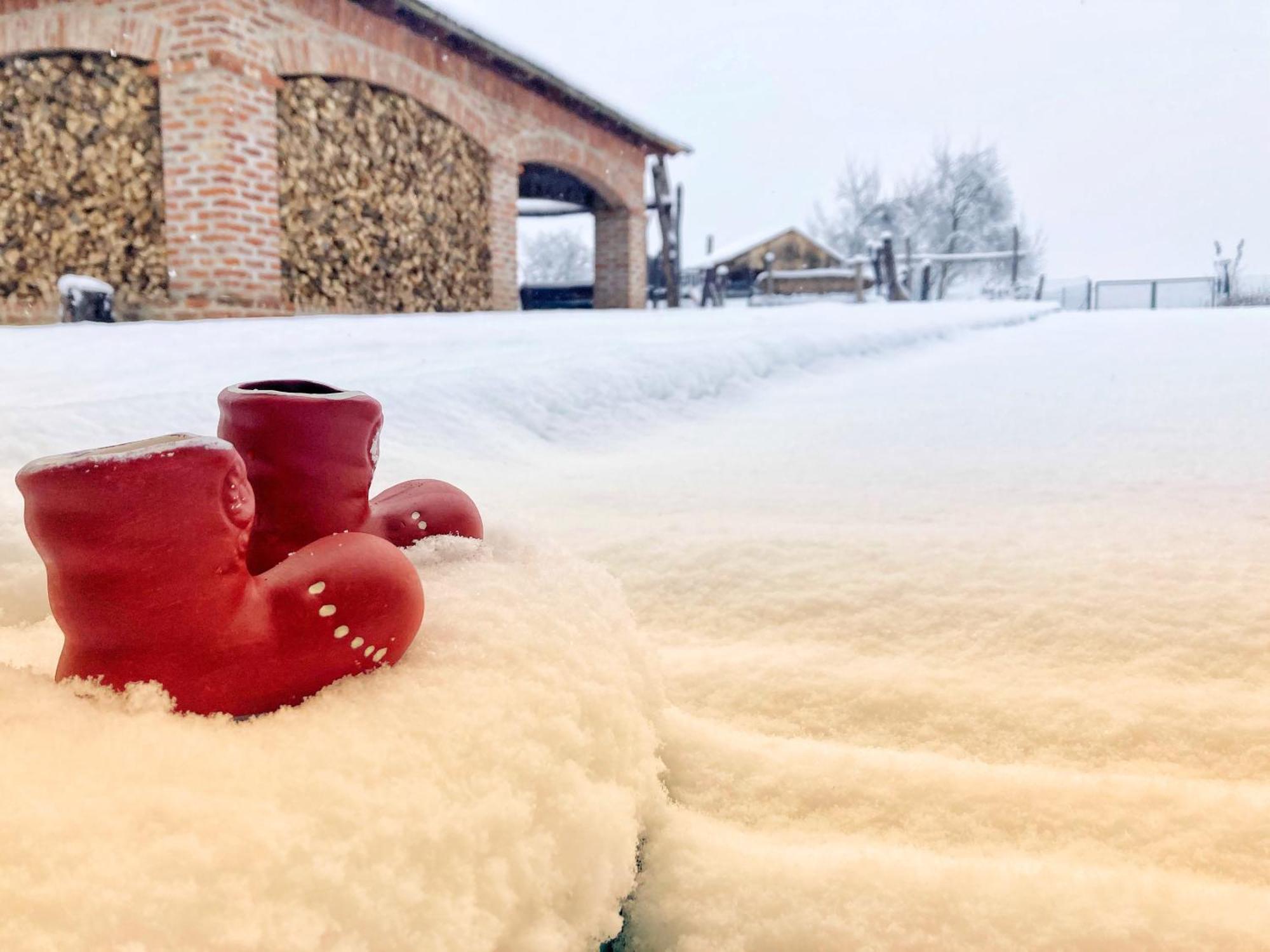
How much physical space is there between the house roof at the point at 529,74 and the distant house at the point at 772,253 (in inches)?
294

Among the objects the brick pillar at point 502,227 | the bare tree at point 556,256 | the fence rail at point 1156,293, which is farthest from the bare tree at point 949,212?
the brick pillar at point 502,227

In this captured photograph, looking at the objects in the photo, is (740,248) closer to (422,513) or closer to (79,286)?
(79,286)

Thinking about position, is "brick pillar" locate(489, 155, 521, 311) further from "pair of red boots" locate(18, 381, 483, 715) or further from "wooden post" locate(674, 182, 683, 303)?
"pair of red boots" locate(18, 381, 483, 715)

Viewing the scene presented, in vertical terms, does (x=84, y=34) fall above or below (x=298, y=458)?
above

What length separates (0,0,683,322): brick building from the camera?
5.07m

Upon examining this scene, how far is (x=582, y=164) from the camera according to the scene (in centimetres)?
849

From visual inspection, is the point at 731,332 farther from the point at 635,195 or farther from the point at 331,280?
the point at 635,195

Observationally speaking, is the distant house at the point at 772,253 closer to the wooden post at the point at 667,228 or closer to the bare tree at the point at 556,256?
the wooden post at the point at 667,228

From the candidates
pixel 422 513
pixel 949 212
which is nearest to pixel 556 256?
pixel 949 212

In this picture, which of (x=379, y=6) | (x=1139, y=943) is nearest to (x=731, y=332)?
(x=1139, y=943)

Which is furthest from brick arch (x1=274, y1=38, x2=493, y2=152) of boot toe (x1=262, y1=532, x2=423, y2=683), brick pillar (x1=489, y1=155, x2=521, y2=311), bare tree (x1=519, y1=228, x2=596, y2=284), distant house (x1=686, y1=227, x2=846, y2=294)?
bare tree (x1=519, y1=228, x2=596, y2=284)

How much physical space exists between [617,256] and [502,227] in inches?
89.0

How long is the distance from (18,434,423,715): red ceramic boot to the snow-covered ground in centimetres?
2

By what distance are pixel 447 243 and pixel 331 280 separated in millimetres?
1341
